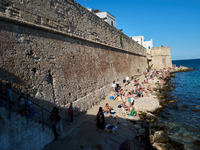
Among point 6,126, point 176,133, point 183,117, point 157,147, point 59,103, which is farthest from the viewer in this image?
point 183,117

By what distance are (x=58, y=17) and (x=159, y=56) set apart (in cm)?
3844

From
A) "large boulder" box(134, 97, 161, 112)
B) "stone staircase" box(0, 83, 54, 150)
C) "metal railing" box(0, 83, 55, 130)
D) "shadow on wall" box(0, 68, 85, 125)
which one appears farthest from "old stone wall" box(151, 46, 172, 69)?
"stone staircase" box(0, 83, 54, 150)

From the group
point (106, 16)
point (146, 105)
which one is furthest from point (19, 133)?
point (106, 16)

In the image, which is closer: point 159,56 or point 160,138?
point 160,138

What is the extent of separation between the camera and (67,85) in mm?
7926

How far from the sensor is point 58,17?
7711 millimetres

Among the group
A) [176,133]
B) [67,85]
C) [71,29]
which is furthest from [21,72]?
[176,133]

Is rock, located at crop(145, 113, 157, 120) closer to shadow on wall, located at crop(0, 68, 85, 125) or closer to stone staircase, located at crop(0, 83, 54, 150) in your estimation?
shadow on wall, located at crop(0, 68, 85, 125)

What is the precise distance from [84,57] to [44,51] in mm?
3656

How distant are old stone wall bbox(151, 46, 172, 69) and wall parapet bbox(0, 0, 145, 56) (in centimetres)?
3124

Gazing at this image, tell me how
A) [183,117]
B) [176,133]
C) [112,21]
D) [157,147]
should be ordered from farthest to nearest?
1. [112,21]
2. [183,117]
3. [176,133]
4. [157,147]

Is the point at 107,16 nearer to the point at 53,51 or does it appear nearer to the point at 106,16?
the point at 106,16

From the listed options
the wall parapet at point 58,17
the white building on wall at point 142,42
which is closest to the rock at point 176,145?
the wall parapet at point 58,17

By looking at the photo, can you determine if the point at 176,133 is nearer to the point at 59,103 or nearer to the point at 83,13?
the point at 59,103
